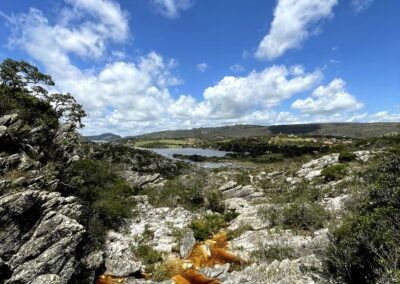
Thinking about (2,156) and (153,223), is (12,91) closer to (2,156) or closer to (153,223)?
(2,156)

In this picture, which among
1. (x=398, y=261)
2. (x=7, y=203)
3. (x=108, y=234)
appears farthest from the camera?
(x=108, y=234)

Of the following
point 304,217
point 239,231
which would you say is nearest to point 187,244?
point 239,231

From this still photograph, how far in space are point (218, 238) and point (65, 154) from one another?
16527 millimetres

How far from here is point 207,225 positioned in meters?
26.2

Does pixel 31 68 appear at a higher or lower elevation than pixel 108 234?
higher

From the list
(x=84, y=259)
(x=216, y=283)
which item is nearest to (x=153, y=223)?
(x=84, y=259)

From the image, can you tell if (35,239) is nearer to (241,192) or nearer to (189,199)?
(189,199)

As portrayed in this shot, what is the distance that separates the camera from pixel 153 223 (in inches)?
1086

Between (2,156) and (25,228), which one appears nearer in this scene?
(25,228)

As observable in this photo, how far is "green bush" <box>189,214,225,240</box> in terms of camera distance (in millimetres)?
24234

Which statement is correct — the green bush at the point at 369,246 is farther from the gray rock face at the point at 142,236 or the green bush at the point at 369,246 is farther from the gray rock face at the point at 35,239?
the gray rock face at the point at 35,239

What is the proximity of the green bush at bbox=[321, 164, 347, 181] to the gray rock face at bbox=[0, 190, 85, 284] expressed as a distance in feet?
102

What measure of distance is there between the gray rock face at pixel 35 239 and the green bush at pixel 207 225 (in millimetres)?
10650

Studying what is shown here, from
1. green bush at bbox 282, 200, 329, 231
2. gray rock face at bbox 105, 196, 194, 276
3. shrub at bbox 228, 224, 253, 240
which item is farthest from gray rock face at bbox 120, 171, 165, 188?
green bush at bbox 282, 200, 329, 231
